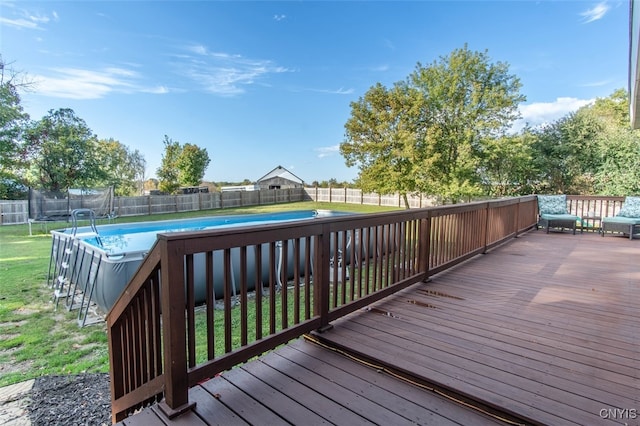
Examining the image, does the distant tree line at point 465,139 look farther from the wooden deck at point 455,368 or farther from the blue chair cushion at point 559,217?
the wooden deck at point 455,368

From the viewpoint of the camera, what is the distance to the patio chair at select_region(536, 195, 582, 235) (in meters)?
7.57

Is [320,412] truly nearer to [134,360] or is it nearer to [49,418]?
[134,360]

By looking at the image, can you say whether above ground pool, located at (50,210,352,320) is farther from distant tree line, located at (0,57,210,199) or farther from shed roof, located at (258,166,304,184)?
shed roof, located at (258,166,304,184)

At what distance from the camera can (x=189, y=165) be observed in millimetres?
28312

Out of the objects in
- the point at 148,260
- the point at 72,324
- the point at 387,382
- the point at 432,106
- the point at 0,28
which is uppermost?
the point at 0,28

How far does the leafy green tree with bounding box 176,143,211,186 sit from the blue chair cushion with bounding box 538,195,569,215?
86.6ft

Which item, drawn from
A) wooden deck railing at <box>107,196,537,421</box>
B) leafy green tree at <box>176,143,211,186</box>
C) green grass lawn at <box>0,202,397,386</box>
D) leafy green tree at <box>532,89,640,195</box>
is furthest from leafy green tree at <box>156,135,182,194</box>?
wooden deck railing at <box>107,196,537,421</box>

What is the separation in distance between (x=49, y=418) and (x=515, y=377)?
326 cm

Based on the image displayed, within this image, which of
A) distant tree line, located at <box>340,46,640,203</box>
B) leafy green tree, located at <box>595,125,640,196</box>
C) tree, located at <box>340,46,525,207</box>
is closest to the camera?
leafy green tree, located at <box>595,125,640,196</box>

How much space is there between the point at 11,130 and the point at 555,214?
1974 cm

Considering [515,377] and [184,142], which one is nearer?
[515,377]

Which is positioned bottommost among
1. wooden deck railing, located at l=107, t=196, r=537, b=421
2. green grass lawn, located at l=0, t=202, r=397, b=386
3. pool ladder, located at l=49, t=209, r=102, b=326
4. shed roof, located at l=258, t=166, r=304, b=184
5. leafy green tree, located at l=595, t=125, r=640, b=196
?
green grass lawn, located at l=0, t=202, r=397, b=386

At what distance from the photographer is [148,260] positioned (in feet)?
5.43

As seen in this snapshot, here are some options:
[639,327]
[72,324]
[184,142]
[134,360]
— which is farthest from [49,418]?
[184,142]
